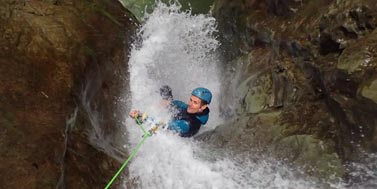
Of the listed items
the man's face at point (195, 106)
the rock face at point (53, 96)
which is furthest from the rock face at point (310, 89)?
the rock face at point (53, 96)

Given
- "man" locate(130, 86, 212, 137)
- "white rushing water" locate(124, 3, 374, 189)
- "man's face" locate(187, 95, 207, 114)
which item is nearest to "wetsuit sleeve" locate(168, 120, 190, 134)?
"man" locate(130, 86, 212, 137)

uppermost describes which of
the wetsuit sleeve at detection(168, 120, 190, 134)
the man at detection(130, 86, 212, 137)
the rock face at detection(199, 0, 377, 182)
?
the rock face at detection(199, 0, 377, 182)

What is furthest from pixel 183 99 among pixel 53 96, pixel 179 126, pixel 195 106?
pixel 53 96

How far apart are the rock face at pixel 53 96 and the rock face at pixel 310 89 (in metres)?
2.52

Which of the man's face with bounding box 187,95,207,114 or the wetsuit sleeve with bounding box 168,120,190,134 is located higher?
the man's face with bounding box 187,95,207,114

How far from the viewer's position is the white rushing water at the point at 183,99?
20.9ft

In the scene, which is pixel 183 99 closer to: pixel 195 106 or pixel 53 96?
pixel 195 106

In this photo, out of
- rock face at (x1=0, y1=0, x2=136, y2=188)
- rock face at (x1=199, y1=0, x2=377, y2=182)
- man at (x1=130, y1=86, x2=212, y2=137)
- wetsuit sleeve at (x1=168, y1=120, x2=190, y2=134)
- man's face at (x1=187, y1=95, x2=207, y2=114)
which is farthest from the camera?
man's face at (x1=187, y1=95, x2=207, y2=114)

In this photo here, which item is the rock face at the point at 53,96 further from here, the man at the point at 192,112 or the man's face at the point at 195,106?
the man's face at the point at 195,106

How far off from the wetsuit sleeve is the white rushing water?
14 cm

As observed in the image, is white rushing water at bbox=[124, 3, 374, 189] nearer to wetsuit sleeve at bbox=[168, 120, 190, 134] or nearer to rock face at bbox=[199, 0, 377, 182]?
wetsuit sleeve at bbox=[168, 120, 190, 134]

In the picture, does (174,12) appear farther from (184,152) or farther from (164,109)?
(184,152)

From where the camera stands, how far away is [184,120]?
817cm

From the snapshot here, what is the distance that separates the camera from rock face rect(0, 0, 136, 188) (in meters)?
4.45
